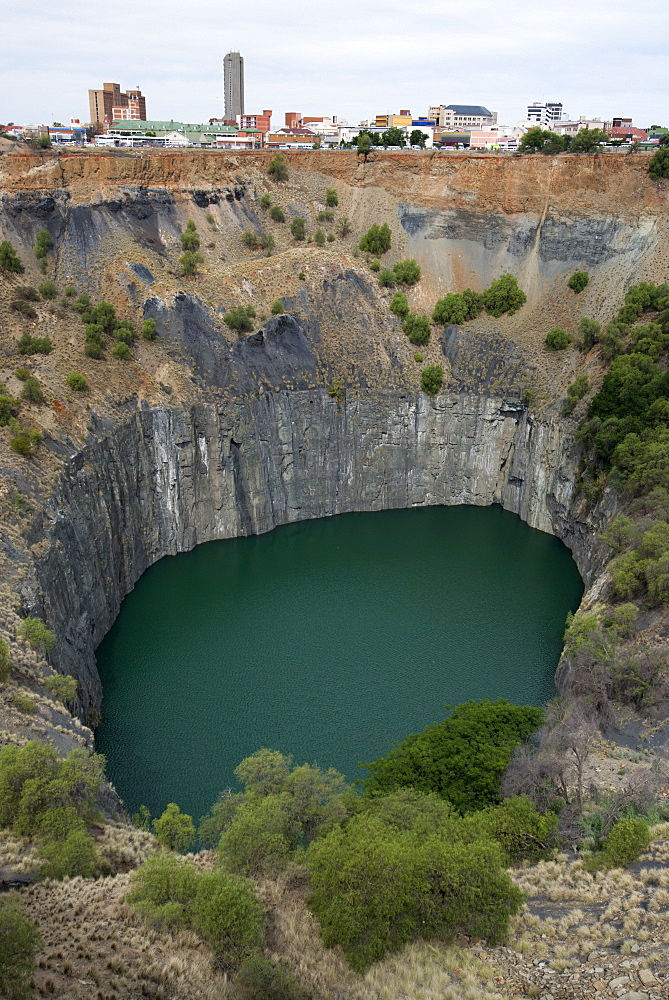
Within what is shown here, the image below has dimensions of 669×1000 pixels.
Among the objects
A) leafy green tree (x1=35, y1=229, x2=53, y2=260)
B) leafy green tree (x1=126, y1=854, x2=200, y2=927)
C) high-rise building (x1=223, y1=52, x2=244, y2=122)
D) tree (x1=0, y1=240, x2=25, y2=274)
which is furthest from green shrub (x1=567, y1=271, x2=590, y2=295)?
high-rise building (x1=223, y1=52, x2=244, y2=122)

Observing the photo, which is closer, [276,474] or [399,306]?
[276,474]

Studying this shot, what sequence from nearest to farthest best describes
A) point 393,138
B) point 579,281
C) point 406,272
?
point 579,281, point 406,272, point 393,138

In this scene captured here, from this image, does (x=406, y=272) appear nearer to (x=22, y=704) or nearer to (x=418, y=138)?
(x=418, y=138)

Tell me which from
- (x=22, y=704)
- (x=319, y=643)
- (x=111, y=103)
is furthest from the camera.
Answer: (x=111, y=103)

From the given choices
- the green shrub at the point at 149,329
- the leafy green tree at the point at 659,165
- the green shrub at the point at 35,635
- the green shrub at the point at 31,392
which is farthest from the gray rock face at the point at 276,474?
the leafy green tree at the point at 659,165

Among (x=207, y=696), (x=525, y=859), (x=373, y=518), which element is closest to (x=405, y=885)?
(x=525, y=859)

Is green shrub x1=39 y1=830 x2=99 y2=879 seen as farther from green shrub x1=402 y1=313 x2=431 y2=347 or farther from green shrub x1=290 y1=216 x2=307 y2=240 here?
green shrub x1=290 y1=216 x2=307 y2=240

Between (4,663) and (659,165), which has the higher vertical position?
(659,165)

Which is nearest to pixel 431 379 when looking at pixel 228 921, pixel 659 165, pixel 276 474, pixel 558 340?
pixel 558 340
